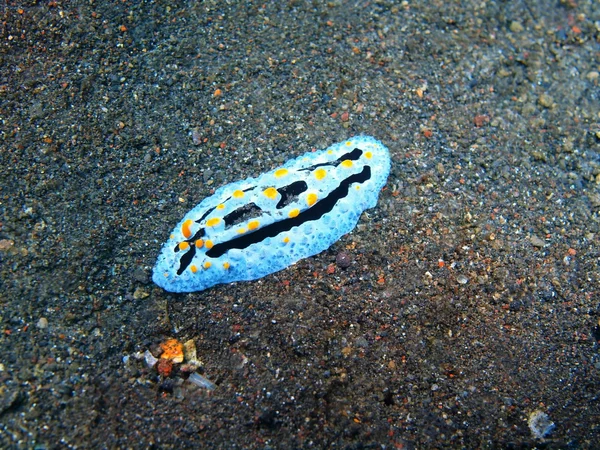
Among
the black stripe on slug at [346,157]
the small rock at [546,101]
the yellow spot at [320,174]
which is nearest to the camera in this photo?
the yellow spot at [320,174]

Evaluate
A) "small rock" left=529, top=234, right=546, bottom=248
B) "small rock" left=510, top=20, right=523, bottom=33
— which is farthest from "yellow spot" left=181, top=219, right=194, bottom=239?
"small rock" left=510, top=20, right=523, bottom=33

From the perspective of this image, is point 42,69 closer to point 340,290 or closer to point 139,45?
point 139,45

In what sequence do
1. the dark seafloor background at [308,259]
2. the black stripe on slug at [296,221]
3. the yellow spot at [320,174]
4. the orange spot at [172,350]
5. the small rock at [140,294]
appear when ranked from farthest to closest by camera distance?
the yellow spot at [320,174]
the black stripe on slug at [296,221]
the small rock at [140,294]
the orange spot at [172,350]
the dark seafloor background at [308,259]

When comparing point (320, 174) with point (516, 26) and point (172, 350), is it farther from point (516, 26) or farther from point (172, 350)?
point (516, 26)

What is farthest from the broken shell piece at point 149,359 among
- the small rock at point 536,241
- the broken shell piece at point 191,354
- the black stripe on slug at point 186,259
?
the small rock at point 536,241

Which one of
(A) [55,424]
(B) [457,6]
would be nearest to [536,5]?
(B) [457,6]

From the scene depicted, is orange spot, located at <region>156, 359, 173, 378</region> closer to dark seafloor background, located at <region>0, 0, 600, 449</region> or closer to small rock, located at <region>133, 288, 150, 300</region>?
dark seafloor background, located at <region>0, 0, 600, 449</region>

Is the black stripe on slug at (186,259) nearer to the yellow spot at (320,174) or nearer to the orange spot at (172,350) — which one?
the orange spot at (172,350)
